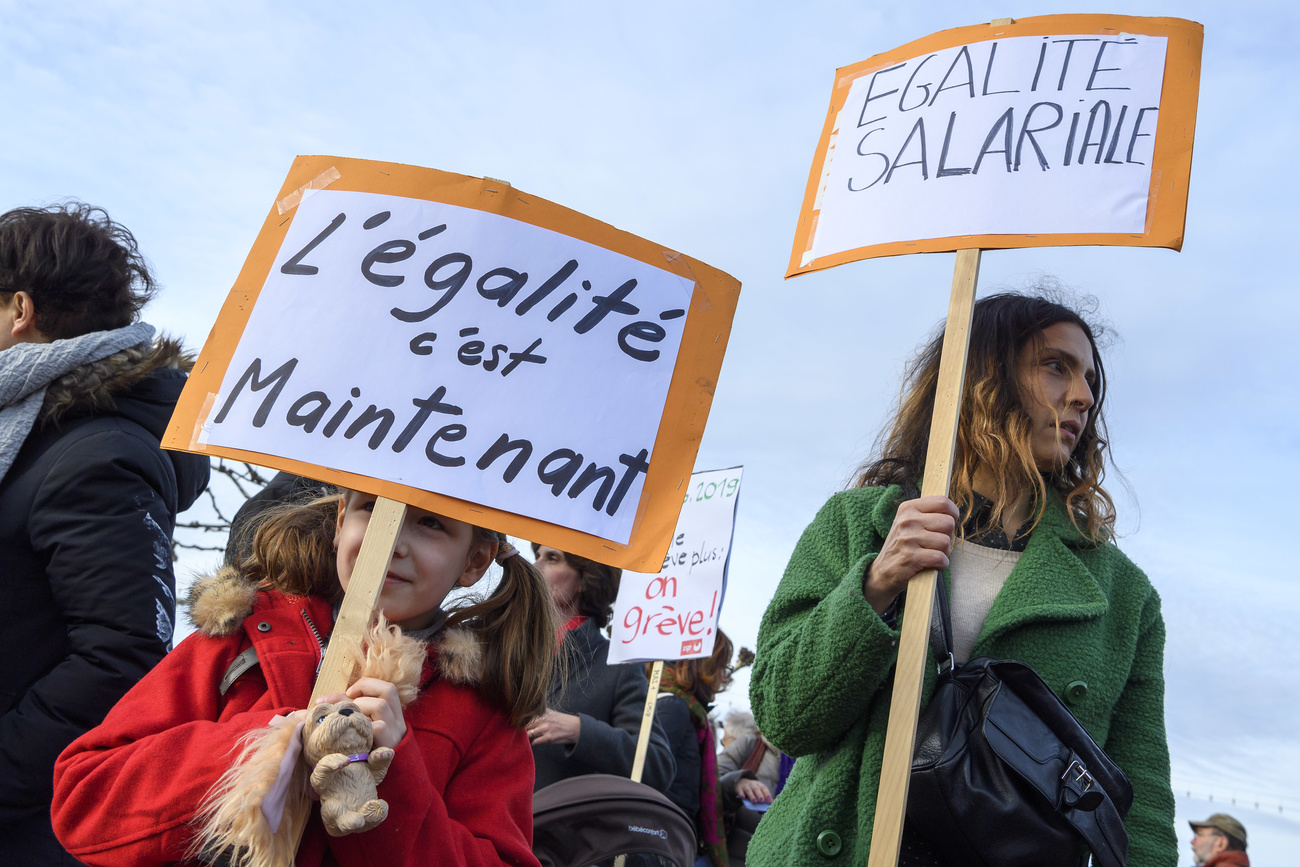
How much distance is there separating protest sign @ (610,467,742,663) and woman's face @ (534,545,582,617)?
24.3 inches

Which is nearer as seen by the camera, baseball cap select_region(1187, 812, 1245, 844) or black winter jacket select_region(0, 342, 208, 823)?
black winter jacket select_region(0, 342, 208, 823)

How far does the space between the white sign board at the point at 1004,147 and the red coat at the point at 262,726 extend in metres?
1.27

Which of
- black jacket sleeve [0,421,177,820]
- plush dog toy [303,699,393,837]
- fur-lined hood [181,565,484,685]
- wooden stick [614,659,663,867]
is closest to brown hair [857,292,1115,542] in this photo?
fur-lined hood [181,565,484,685]

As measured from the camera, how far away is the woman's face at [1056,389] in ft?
7.97

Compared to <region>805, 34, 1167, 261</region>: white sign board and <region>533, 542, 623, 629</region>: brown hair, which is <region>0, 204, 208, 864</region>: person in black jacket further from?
<region>533, 542, 623, 629</region>: brown hair

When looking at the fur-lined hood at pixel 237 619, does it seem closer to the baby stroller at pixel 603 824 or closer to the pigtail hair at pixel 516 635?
the pigtail hair at pixel 516 635

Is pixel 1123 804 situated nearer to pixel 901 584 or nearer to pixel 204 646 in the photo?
pixel 901 584

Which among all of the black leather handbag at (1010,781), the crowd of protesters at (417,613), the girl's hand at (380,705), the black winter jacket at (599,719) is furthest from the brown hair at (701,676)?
the girl's hand at (380,705)

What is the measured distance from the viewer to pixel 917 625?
191 centimetres

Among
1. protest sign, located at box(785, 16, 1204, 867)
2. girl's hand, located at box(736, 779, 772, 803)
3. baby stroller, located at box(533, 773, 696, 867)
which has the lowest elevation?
baby stroller, located at box(533, 773, 696, 867)

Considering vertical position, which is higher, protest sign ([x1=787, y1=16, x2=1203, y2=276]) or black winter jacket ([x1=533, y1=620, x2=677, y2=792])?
protest sign ([x1=787, y1=16, x2=1203, y2=276])

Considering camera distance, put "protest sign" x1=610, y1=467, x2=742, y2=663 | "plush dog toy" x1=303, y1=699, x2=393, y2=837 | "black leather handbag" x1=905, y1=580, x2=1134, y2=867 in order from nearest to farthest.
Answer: "plush dog toy" x1=303, y1=699, x2=393, y2=837 → "black leather handbag" x1=905, y1=580, x2=1134, y2=867 → "protest sign" x1=610, y1=467, x2=742, y2=663

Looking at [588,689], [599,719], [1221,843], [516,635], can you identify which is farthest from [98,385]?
[1221,843]

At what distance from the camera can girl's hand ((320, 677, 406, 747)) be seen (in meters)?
1.51
